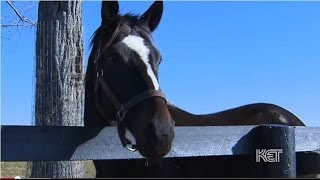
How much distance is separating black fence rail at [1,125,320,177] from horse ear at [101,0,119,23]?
2.53 feet

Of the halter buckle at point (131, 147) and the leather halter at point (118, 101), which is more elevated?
the leather halter at point (118, 101)

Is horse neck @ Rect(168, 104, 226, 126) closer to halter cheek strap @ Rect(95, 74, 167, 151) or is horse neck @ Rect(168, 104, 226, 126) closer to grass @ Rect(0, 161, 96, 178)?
halter cheek strap @ Rect(95, 74, 167, 151)

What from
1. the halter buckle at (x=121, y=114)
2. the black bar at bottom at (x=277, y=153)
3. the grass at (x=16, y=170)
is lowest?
the grass at (x=16, y=170)

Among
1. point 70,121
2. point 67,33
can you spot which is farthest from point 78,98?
point 67,33

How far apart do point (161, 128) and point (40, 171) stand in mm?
2580

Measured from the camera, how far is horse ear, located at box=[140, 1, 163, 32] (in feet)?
10.6

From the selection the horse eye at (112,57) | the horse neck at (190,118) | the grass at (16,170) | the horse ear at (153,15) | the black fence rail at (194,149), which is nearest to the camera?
the black fence rail at (194,149)

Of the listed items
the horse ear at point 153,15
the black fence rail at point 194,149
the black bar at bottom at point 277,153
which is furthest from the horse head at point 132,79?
the black bar at bottom at point 277,153

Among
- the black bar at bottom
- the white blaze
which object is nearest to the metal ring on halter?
the white blaze

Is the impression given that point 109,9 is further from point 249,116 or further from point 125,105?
point 249,116

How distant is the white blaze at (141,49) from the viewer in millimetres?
2625

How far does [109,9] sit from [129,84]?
64 centimetres

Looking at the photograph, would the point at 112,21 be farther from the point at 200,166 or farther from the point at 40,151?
the point at 200,166

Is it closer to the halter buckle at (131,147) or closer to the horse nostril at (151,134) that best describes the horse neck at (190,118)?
the halter buckle at (131,147)
